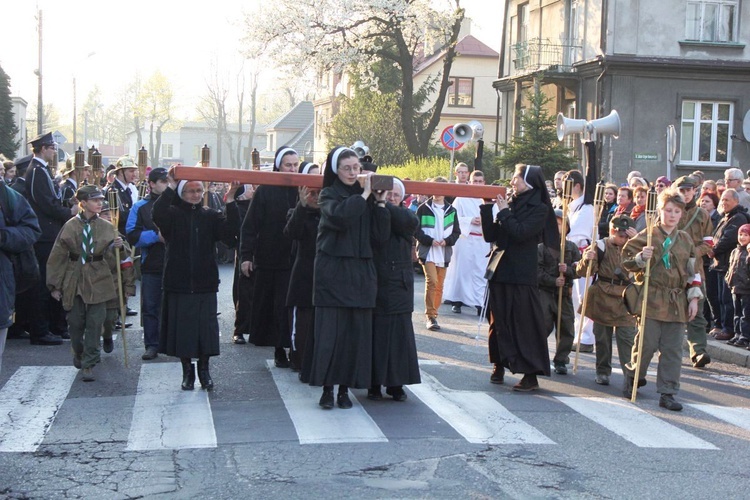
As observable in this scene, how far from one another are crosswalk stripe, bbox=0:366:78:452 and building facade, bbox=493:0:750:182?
22836 mm

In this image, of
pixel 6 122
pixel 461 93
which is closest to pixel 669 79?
pixel 6 122

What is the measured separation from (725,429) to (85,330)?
222 inches

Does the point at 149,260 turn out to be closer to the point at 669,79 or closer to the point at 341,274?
the point at 341,274

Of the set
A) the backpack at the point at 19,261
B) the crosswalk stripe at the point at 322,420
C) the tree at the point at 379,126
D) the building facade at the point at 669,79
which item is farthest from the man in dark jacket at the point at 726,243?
the tree at the point at 379,126

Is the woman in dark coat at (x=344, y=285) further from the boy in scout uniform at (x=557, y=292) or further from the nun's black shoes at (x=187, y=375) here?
the boy in scout uniform at (x=557, y=292)

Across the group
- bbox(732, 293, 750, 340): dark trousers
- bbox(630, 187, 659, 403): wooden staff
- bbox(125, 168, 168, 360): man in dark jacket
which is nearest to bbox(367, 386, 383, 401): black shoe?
bbox(630, 187, 659, 403): wooden staff

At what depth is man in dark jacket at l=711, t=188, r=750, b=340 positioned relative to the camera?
12742mm

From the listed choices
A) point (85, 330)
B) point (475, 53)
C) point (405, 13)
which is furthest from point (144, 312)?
point (475, 53)

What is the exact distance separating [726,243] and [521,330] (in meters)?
4.59

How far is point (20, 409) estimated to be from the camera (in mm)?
8414

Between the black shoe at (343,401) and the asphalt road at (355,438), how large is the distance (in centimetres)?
13

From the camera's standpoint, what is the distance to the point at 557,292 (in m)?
10.9

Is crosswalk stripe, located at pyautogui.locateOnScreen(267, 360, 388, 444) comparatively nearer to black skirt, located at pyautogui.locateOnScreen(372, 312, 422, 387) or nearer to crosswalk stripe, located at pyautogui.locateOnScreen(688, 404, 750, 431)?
black skirt, located at pyautogui.locateOnScreen(372, 312, 422, 387)

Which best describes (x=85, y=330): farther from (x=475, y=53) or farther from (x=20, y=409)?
(x=475, y=53)
